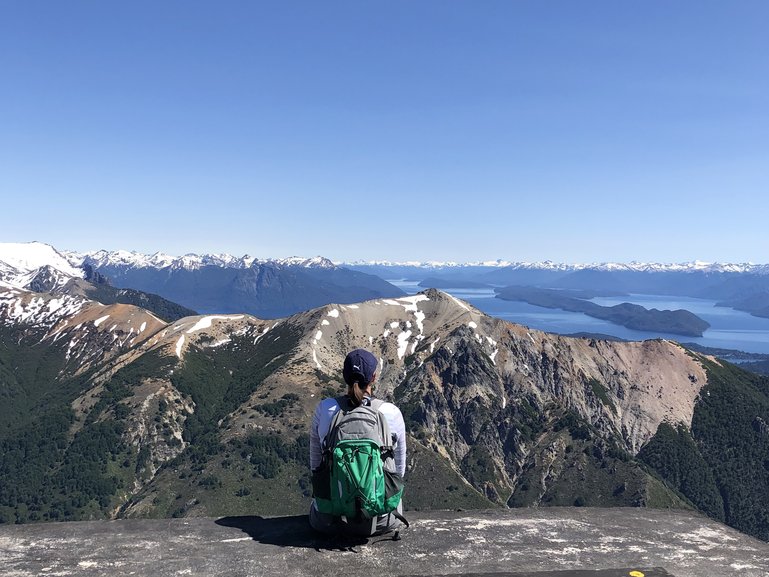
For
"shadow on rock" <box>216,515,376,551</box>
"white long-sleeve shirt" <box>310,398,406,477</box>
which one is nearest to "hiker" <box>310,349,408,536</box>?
"white long-sleeve shirt" <box>310,398,406,477</box>

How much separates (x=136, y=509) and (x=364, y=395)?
220m

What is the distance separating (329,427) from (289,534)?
2.81 meters

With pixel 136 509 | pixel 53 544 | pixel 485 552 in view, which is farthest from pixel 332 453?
pixel 136 509

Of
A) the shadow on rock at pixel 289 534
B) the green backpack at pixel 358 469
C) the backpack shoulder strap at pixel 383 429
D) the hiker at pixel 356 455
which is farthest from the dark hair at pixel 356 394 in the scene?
the shadow on rock at pixel 289 534

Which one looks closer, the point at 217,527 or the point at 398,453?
the point at 398,453

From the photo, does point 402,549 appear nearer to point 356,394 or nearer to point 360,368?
point 356,394

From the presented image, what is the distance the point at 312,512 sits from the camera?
11.7 metres

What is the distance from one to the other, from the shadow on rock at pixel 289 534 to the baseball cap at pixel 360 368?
312cm

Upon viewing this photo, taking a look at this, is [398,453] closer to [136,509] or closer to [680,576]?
[680,576]

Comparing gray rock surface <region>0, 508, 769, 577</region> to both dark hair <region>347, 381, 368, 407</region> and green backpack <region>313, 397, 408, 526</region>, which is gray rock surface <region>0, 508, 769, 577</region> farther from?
dark hair <region>347, 381, 368, 407</region>

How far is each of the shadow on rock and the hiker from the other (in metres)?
0.25

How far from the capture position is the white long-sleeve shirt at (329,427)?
1094 cm

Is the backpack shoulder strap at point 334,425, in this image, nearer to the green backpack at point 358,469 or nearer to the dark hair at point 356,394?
the green backpack at point 358,469

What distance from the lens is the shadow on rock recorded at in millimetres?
10978
